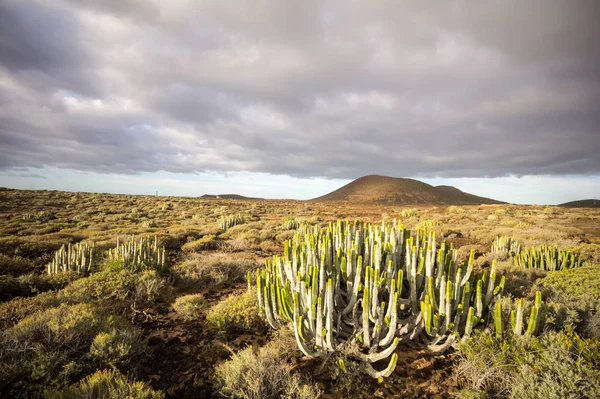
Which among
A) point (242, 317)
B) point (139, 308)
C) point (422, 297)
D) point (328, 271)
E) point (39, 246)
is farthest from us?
point (39, 246)

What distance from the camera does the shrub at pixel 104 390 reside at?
9.84 ft

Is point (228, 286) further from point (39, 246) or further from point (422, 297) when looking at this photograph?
point (39, 246)

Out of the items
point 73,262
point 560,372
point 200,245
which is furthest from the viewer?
point 200,245

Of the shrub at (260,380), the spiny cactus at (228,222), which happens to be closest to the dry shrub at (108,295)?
the shrub at (260,380)

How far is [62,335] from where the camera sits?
407cm

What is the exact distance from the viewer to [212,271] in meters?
8.27

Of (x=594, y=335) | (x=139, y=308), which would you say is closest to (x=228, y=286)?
(x=139, y=308)

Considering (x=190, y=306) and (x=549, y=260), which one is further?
(x=549, y=260)

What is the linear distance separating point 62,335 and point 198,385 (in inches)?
91.5

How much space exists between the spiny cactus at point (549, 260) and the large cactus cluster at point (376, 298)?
15.9 ft

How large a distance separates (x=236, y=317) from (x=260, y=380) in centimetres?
198

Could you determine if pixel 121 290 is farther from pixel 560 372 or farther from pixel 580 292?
pixel 580 292

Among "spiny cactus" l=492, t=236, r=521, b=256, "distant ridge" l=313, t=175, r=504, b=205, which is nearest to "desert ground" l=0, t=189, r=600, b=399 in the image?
"spiny cactus" l=492, t=236, r=521, b=256

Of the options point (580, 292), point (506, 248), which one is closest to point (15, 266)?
point (580, 292)
